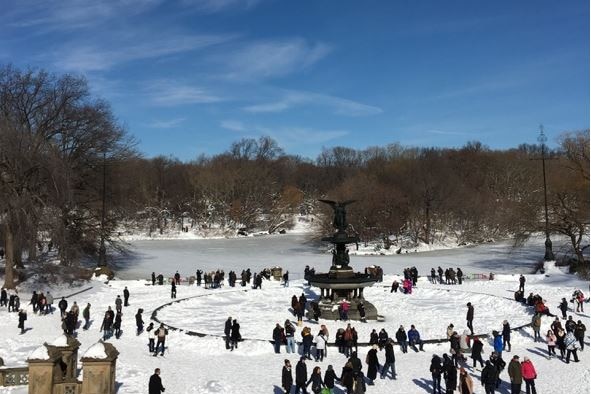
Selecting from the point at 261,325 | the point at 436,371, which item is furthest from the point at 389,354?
the point at 261,325

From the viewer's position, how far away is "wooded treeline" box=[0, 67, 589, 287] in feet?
99.8

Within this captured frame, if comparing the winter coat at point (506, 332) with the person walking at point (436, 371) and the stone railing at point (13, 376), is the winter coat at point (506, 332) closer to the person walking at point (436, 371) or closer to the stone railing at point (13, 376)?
the person walking at point (436, 371)

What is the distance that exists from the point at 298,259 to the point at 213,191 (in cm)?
4634

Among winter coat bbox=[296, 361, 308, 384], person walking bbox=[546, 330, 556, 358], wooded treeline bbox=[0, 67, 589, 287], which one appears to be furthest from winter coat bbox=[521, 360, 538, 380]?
wooded treeline bbox=[0, 67, 589, 287]

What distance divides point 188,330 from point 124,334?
2.48 m

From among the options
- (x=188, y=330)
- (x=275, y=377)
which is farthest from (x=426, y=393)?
(x=188, y=330)

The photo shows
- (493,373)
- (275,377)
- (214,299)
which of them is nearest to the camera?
(493,373)

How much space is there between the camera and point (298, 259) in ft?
163

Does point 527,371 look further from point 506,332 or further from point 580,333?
point 580,333

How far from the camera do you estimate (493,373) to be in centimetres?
1360

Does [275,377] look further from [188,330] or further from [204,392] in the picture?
[188,330]

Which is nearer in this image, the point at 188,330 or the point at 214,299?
the point at 188,330

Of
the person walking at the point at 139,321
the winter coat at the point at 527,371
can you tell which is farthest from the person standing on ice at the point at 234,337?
the winter coat at the point at 527,371

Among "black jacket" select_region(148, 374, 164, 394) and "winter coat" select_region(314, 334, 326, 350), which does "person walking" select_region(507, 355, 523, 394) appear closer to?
"winter coat" select_region(314, 334, 326, 350)
